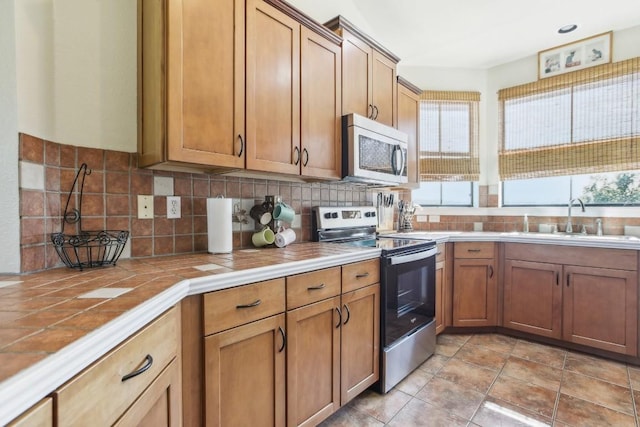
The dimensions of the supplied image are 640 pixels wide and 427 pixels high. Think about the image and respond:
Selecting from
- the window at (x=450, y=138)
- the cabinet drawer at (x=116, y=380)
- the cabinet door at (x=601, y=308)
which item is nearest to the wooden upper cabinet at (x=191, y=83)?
the cabinet drawer at (x=116, y=380)

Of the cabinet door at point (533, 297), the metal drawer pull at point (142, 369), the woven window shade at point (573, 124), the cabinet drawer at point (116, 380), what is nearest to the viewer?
the cabinet drawer at point (116, 380)

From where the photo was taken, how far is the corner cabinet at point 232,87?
1.27m

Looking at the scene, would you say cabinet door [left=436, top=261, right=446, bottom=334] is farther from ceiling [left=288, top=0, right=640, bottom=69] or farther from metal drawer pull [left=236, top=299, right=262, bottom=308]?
ceiling [left=288, top=0, right=640, bottom=69]

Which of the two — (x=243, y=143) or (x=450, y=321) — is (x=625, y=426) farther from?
(x=243, y=143)

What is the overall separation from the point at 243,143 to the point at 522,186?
2.98 meters

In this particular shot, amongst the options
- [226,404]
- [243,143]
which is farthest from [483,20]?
[226,404]

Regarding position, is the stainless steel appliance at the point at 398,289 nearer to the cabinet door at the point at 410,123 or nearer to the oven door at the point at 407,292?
the oven door at the point at 407,292

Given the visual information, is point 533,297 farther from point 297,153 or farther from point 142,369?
point 142,369

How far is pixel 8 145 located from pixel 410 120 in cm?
258

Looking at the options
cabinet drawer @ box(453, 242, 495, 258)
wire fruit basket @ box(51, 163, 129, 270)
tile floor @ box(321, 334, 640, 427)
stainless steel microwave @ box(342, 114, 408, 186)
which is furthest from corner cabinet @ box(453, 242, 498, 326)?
wire fruit basket @ box(51, 163, 129, 270)

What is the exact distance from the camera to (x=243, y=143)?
1494mm

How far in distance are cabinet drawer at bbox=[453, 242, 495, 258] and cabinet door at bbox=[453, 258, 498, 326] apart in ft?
0.14

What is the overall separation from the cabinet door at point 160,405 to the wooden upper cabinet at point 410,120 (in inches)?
90.1

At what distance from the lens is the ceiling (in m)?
2.38
